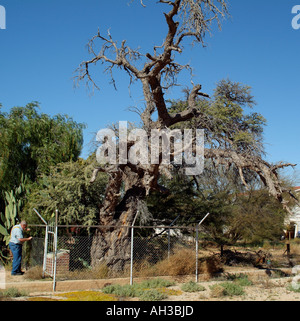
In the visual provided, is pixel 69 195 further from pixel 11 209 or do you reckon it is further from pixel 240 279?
pixel 240 279

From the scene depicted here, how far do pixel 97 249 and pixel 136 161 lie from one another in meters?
3.44

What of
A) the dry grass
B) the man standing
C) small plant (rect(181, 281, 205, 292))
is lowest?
small plant (rect(181, 281, 205, 292))

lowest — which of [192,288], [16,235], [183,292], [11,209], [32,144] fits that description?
[183,292]

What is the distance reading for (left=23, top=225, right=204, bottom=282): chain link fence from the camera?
12.6 metres

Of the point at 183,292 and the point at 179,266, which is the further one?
the point at 179,266

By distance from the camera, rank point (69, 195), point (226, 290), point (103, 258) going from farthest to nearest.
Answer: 1. point (69, 195)
2. point (103, 258)
3. point (226, 290)

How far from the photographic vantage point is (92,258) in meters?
13.5

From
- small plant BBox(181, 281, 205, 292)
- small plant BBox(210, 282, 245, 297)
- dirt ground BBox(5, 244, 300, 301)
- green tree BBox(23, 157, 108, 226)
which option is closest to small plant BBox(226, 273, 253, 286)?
dirt ground BBox(5, 244, 300, 301)

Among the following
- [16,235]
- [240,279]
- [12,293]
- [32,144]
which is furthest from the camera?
[32,144]

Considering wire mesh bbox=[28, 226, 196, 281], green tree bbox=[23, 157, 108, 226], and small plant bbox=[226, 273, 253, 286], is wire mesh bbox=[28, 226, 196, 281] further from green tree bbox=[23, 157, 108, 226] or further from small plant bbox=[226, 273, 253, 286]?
small plant bbox=[226, 273, 253, 286]

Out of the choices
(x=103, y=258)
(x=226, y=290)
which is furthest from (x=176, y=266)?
(x=226, y=290)

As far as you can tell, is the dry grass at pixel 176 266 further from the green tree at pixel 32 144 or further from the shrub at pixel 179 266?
the green tree at pixel 32 144

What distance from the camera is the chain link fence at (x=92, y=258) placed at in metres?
12.6

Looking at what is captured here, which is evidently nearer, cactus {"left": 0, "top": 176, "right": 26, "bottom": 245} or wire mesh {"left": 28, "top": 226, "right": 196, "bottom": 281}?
wire mesh {"left": 28, "top": 226, "right": 196, "bottom": 281}
